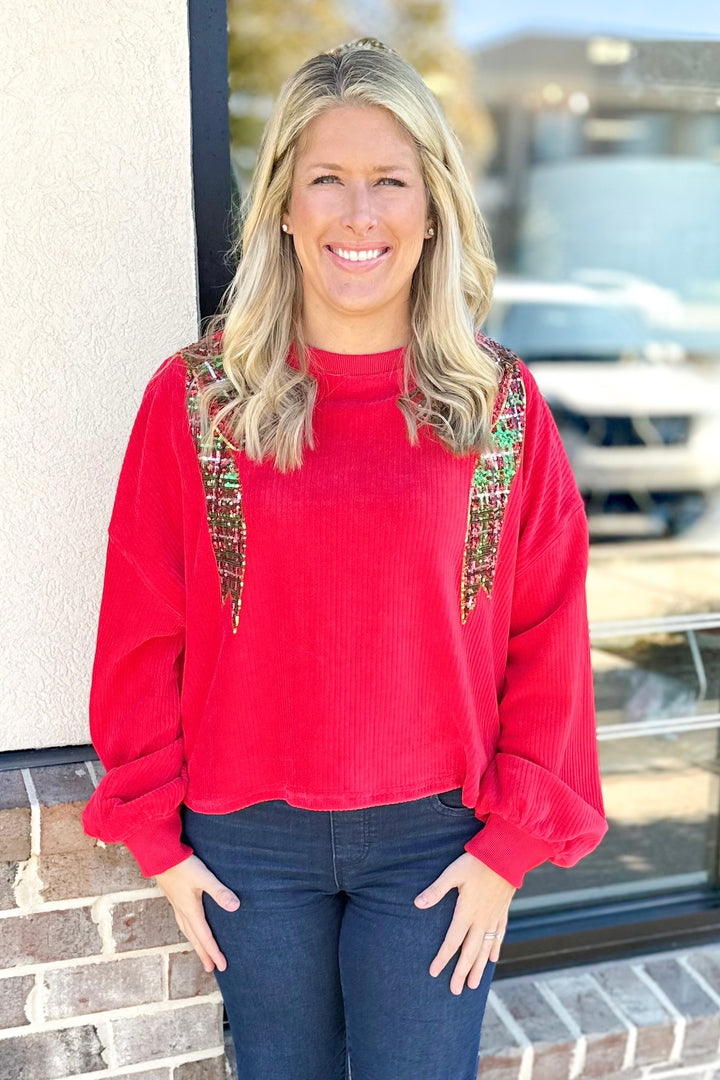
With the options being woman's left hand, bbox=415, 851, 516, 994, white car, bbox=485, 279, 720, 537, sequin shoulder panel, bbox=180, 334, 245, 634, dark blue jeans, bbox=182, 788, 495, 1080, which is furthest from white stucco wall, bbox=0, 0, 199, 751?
white car, bbox=485, 279, 720, 537

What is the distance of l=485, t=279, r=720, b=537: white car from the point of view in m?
6.97

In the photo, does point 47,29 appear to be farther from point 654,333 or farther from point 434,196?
point 654,333

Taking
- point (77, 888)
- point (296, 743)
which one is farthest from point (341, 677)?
point (77, 888)

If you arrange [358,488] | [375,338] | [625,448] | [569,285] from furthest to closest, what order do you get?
[569,285] < [625,448] < [375,338] < [358,488]

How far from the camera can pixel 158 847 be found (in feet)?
5.54

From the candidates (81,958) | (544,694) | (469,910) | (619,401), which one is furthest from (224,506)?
(619,401)

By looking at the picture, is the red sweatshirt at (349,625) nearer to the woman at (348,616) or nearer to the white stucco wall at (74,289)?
the woman at (348,616)

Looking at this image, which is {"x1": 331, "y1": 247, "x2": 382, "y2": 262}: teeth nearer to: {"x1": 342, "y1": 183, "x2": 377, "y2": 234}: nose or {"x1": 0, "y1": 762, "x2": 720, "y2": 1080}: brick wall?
{"x1": 342, "y1": 183, "x2": 377, "y2": 234}: nose

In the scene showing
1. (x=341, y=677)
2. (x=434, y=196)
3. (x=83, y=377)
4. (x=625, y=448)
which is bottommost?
(x=625, y=448)

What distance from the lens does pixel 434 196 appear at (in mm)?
1643

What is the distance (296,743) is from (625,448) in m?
6.25

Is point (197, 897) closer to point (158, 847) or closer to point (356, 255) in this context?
point (158, 847)

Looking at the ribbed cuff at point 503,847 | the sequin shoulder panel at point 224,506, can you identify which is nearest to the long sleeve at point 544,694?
the ribbed cuff at point 503,847

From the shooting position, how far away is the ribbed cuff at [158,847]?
169 cm
